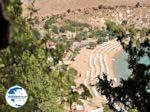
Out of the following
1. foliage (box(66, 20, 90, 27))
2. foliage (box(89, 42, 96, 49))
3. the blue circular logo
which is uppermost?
foliage (box(66, 20, 90, 27))

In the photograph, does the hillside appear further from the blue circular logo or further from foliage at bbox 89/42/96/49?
the blue circular logo

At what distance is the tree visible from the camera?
34.1 ft

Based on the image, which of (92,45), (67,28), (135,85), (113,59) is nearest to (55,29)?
(67,28)

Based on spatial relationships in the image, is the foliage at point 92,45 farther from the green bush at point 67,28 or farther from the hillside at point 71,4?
the hillside at point 71,4

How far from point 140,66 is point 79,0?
103485mm

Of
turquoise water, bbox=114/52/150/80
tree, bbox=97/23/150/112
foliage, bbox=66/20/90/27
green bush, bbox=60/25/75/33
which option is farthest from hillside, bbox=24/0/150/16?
tree, bbox=97/23/150/112

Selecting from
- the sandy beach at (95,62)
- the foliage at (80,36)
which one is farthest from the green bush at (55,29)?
the sandy beach at (95,62)

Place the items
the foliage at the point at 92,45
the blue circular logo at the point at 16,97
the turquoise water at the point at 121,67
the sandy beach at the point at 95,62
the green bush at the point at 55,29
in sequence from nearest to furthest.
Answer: the blue circular logo at the point at 16,97 → the sandy beach at the point at 95,62 → the turquoise water at the point at 121,67 → the foliage at the point at 92,45 → the green bush at the point at 55,29

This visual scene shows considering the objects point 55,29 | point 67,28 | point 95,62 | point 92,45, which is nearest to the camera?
point 95,62

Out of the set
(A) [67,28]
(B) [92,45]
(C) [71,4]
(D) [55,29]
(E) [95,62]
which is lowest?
(E) [95,62]

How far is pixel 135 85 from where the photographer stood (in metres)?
10.6

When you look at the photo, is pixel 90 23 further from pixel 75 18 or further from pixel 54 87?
pixel 54 87

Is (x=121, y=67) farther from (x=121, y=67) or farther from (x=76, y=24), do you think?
(x=76, y=24)

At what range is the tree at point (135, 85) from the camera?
10406 mm
